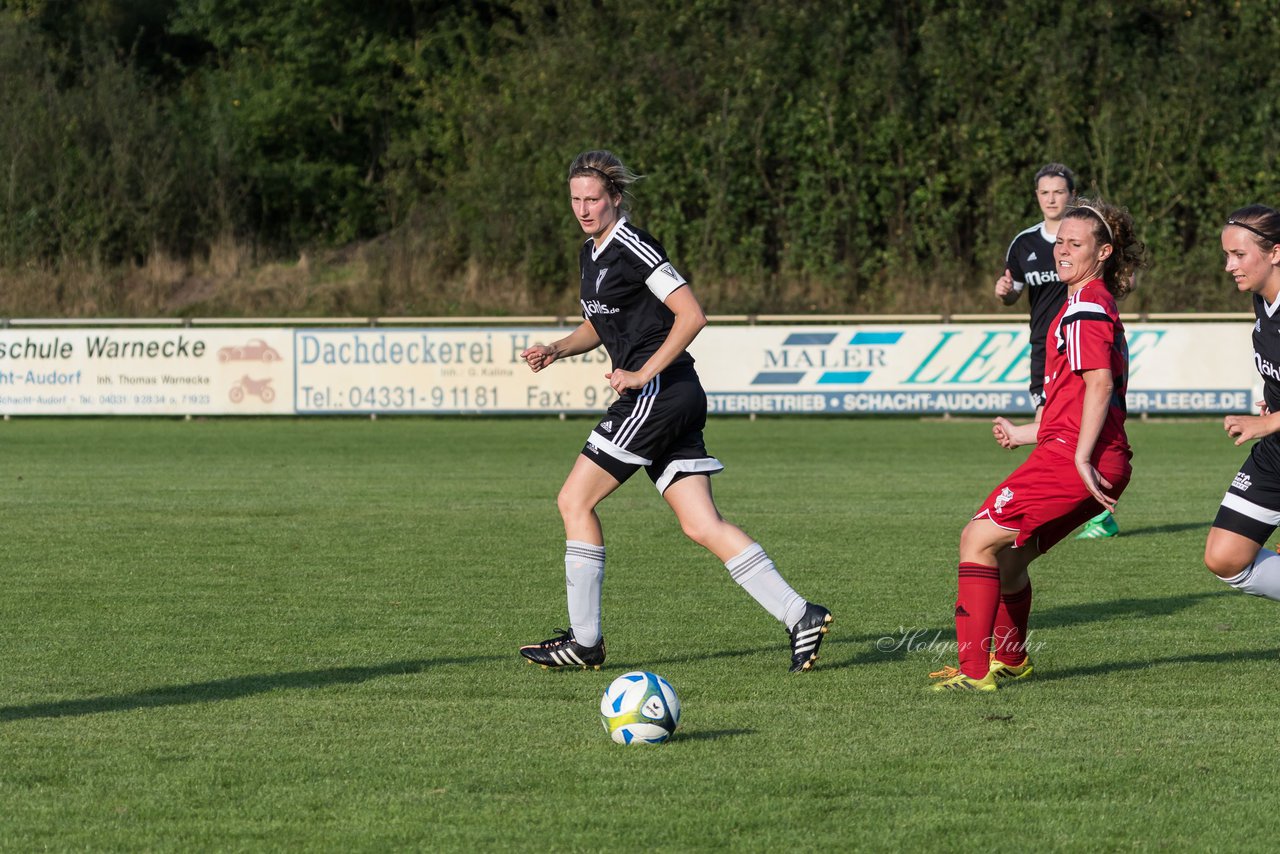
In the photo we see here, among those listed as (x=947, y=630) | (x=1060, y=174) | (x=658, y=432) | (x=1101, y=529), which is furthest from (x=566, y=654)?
(x=1101, y=529)

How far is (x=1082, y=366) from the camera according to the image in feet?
17.9

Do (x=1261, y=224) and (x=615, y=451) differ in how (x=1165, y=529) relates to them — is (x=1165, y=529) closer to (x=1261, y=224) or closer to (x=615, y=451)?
(x=1261, y=224)

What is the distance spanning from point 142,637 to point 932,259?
25.7 m

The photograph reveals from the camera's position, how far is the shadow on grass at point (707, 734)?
496cm

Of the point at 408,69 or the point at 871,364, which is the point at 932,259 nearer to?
the point at 871,364

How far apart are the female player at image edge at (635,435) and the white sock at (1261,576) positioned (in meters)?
1.49

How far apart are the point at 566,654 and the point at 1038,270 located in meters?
4.50

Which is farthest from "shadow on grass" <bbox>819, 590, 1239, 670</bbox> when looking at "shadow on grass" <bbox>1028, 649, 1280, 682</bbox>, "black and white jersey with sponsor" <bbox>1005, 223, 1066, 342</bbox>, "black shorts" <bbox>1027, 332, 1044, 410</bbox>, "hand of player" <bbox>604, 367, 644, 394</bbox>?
"black and white jersey with sponsor" <bbox>1005, 223, 1066, 342</bbox>

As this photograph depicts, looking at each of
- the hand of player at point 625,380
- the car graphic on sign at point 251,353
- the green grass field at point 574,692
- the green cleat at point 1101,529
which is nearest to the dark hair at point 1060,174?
the green grass field at point 574,692

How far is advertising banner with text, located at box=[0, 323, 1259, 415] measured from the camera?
20922 millimetres

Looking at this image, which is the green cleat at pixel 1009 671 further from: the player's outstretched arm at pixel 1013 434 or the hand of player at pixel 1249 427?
the hand of player at pixel 1249 427

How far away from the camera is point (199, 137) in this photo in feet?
117

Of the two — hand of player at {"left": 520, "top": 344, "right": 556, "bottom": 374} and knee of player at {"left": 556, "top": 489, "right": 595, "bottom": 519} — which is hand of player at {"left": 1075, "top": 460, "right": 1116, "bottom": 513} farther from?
hand of player at {"left": 520, "top": 344, "right": 556, "bottom": 374}

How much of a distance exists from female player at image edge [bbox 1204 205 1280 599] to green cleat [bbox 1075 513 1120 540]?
14.7ft
